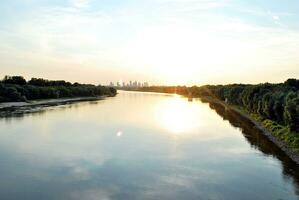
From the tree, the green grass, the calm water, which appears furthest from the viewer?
the tree

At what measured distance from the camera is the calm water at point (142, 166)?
2681 cm

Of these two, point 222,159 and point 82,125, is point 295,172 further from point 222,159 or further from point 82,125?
point 82,125

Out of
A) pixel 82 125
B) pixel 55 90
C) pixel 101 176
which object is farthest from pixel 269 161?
pixel 55 90

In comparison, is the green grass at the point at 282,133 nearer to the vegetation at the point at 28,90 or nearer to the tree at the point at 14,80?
the vegetation at the point at 28,90

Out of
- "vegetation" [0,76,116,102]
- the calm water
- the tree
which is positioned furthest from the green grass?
the tree

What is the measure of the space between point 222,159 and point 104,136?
21894 millimetres

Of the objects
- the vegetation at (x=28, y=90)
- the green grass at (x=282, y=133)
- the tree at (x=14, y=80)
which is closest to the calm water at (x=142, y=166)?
the green grass at (x=282, y=133)

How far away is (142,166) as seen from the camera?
3516cm

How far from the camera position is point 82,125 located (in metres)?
69.7

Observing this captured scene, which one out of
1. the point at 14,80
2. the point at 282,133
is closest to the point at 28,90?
the point at 14,80

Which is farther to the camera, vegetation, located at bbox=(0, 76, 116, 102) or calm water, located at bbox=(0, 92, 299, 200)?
vegetation, located at bbox=(0, 76, 116, 102)

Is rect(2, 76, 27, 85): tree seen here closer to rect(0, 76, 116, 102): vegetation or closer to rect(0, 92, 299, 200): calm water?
rect(0, 76, 116, 102): vegetation

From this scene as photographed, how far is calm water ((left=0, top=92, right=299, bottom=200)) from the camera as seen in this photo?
26812mm

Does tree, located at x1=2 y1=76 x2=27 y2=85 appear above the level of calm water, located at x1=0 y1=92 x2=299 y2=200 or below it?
above
